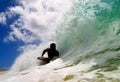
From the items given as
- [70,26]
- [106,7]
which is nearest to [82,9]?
[70,26]

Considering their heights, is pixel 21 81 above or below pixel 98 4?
below

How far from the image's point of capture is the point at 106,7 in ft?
43.6

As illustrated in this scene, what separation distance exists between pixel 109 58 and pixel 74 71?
1.14 metres

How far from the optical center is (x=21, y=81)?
9.32 m

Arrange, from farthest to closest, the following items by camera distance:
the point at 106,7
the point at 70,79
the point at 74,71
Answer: the point at 106,7
the point at 74,71
the point at 70,79

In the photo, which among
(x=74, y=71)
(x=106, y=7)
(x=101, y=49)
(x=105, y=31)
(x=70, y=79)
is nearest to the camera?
(x=70, y=79)

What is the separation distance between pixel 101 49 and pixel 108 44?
0.38m

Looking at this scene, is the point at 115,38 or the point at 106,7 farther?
the point at 106,7

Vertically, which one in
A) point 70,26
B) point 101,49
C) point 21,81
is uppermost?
point 70,26

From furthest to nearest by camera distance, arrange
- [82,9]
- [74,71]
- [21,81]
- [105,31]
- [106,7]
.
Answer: [82,9] → [106,7] → [105,31] → [21,81] → [74,71]

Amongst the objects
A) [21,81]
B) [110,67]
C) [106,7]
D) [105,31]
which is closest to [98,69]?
[110,67]

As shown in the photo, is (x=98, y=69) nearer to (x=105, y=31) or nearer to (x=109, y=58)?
(x=109, y=58)

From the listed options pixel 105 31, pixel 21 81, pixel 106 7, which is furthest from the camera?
pixel 106 7

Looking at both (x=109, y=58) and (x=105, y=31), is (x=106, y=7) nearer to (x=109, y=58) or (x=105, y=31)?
(x=105, y=31)
